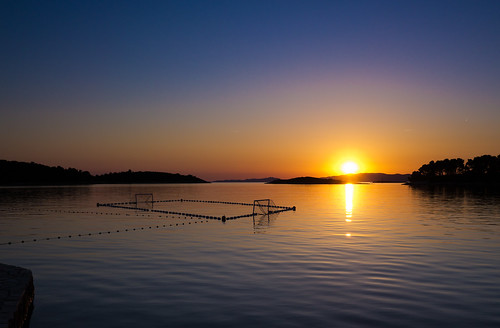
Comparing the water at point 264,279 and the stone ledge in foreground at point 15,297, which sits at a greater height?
the stone ledge in foreground at point 15,297

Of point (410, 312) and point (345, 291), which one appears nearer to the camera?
point (410, 312)

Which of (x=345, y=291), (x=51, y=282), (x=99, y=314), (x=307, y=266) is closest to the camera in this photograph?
(x=99, y=314)

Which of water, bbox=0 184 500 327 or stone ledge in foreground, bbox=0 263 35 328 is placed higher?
stone ledge in foreground, bbox=0 263 35 328

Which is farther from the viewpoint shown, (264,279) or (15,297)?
(264,279)

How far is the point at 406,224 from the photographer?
50688 millimetres

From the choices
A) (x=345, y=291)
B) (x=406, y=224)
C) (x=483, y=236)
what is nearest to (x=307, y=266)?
(x=345, y=291)

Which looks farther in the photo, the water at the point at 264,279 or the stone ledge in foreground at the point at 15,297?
the water at the point at 264,279

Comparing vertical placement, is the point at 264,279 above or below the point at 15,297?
below

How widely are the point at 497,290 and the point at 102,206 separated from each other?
82.4 m

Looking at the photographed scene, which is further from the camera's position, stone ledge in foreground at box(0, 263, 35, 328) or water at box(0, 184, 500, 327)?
water at box(0, 184, 500, 327)

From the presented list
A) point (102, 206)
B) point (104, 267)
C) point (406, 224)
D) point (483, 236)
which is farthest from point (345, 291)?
point (102, 206)

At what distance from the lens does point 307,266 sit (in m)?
24.6

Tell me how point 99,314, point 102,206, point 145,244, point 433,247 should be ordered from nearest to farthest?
point 99,314 < point 433,247 < point 145,244 < point 102,206

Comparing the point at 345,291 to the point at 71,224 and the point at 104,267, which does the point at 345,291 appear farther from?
the point at 71,224
